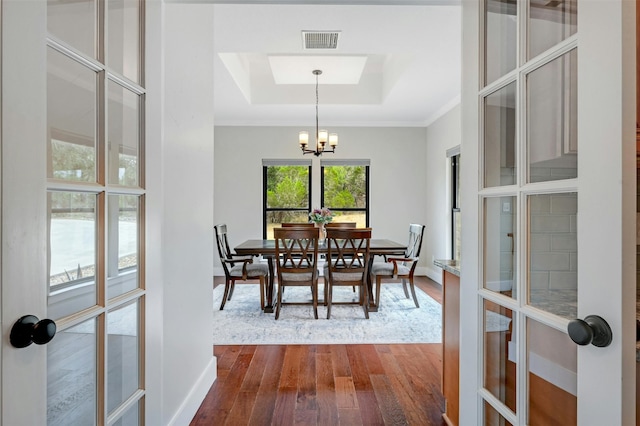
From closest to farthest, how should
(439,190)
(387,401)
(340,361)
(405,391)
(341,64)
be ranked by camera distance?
(387,401)
(405,391)
(340,361)
(341,64)
(439,190)

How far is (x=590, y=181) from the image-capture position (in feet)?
2.33

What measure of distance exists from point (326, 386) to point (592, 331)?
1.82 metres

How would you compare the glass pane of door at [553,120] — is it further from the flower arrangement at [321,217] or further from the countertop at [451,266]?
Answer: the flower arrangement at [321,217]

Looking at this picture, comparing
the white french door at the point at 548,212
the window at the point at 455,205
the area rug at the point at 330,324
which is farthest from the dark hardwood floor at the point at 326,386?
the window at the point at 455,205

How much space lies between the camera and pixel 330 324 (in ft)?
11.0

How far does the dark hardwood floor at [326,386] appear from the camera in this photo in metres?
1.85

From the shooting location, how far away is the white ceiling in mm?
2654

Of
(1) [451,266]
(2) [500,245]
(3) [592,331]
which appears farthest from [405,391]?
(3) [592,331]

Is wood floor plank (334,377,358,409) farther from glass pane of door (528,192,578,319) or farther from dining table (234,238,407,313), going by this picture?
dining table (234,238,407,313)

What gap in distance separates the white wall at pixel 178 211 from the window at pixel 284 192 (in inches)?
141

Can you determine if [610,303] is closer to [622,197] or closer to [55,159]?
[622,197]

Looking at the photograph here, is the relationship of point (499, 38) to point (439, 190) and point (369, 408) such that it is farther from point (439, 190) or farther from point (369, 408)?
point (439, 190)

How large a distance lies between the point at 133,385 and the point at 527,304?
1.30 metres

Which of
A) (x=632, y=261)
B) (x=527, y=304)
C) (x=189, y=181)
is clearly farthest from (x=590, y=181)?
(x=189, y=181)
